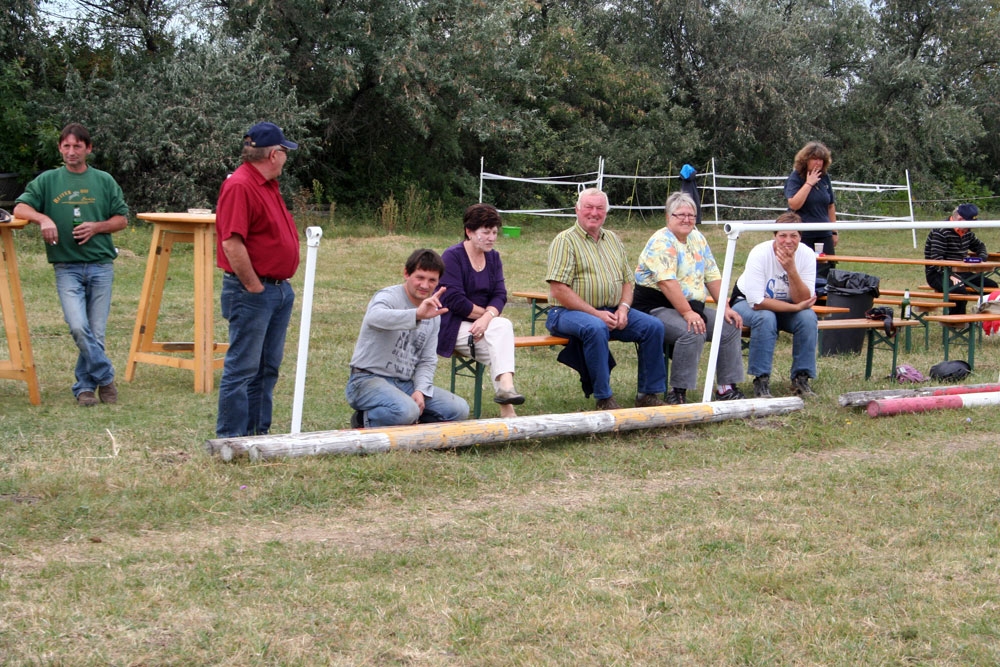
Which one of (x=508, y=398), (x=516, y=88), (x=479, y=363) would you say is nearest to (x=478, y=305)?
(x=479, y=363)

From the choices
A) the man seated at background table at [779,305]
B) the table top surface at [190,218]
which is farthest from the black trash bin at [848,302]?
the table top surface at [190,218]

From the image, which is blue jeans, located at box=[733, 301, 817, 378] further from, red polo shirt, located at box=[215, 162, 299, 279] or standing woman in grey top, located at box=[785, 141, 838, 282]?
red polo shirt, located at box=[215, 162, 299, 279]

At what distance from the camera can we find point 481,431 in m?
5.30

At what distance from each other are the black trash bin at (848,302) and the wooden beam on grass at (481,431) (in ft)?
9.45

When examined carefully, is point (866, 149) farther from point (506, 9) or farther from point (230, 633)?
point (230, 633)

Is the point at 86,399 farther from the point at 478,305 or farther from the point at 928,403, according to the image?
the point at 928,403

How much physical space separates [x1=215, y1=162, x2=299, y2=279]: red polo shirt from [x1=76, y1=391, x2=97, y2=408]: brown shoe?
1.77 m

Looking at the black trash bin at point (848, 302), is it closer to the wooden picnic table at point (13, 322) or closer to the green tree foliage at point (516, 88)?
the wooden picnic table at point (13, 322)

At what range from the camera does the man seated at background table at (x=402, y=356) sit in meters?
5.32

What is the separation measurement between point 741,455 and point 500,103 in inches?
712

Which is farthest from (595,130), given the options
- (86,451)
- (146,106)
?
(86,451)

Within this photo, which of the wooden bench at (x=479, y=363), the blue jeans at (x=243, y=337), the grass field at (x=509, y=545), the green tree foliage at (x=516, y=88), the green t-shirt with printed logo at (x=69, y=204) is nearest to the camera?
the grass field at (x=509, y=545)

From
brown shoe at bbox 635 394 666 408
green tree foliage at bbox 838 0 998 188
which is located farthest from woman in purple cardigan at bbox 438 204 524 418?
green tree foliage at bbox 838 0 998 188

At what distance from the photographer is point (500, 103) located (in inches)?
898
